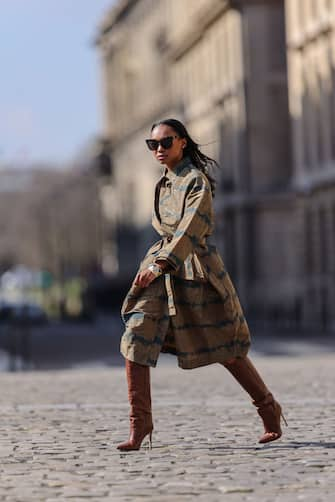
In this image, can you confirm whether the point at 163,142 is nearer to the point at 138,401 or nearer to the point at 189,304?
the point at 189,304

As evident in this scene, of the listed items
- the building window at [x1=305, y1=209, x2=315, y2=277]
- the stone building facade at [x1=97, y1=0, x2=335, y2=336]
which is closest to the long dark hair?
the stone building facade at [x1=97, y1=0, x2=335, y2=336]

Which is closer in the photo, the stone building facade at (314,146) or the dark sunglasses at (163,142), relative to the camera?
the dark sunglasses at (163,142)

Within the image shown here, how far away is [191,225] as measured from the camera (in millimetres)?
10781

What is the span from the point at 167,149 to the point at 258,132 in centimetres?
6102

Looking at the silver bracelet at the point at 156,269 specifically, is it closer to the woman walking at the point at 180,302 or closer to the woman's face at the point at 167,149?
the woman walking at the point at 180,302

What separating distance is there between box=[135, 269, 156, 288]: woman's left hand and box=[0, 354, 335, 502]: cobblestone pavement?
38.9 inches

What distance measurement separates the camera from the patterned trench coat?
1086 cm

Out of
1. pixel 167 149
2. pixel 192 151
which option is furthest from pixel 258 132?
pixel 167 149

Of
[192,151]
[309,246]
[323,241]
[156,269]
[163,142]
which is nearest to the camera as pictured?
[156,269]

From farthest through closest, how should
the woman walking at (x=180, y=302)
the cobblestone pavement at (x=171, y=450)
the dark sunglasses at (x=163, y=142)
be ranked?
the dark sunglasses at (x=163, y=142)
the woman walking at (x=180, y=302)
the cobblestone pavement at (x=171, y=450)

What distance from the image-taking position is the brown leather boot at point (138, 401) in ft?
35.9

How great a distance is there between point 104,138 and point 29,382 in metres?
106

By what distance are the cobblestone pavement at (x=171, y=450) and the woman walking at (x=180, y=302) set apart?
0.53m

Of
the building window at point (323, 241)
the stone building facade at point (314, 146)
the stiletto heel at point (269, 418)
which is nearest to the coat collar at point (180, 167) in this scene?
the stiletto heel at point (269, 418)
